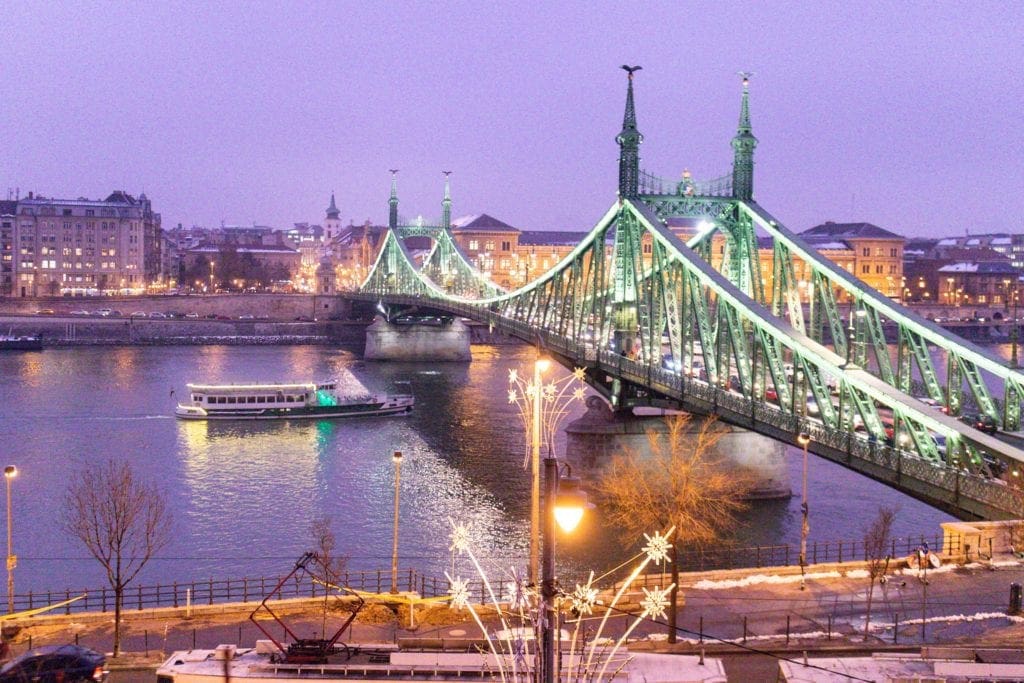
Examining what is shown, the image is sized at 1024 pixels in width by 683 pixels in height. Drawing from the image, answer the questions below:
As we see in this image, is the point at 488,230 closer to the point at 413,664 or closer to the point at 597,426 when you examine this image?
the point at 597,426

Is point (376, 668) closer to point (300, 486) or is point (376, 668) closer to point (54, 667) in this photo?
point (54, 667)

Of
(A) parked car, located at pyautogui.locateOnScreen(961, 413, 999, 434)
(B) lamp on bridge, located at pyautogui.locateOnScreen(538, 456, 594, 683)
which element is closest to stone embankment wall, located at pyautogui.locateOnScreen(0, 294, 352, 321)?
(A) parked car, located at pyautogui.locateOnScreen(961, 413, 999, 434)

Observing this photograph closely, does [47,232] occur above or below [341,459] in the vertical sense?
above

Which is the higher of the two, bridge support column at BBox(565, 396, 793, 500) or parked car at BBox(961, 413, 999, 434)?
parked car at BBox(961, 413, 999, 434)

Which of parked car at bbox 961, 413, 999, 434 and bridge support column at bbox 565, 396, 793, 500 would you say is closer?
parked car at bbox 961, 413, 999, 434

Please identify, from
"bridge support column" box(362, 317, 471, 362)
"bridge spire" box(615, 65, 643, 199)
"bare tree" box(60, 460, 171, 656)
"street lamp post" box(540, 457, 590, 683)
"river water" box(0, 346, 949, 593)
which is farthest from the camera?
"bridge support column" box(362, 317, 471, 362)

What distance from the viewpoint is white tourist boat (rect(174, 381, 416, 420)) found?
64.4 m

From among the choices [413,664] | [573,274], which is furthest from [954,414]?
[573,274]

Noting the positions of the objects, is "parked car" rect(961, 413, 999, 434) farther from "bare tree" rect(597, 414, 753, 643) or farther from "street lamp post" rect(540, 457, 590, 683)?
"street lamp post" rect(540, 457, 590, 683)

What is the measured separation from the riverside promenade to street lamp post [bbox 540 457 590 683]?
9.63 metres

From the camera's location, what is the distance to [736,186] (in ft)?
148

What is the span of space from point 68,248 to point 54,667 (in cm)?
14511

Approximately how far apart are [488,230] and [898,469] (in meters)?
130

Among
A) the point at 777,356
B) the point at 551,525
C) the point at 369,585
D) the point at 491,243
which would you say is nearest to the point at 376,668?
the point at 551,525
